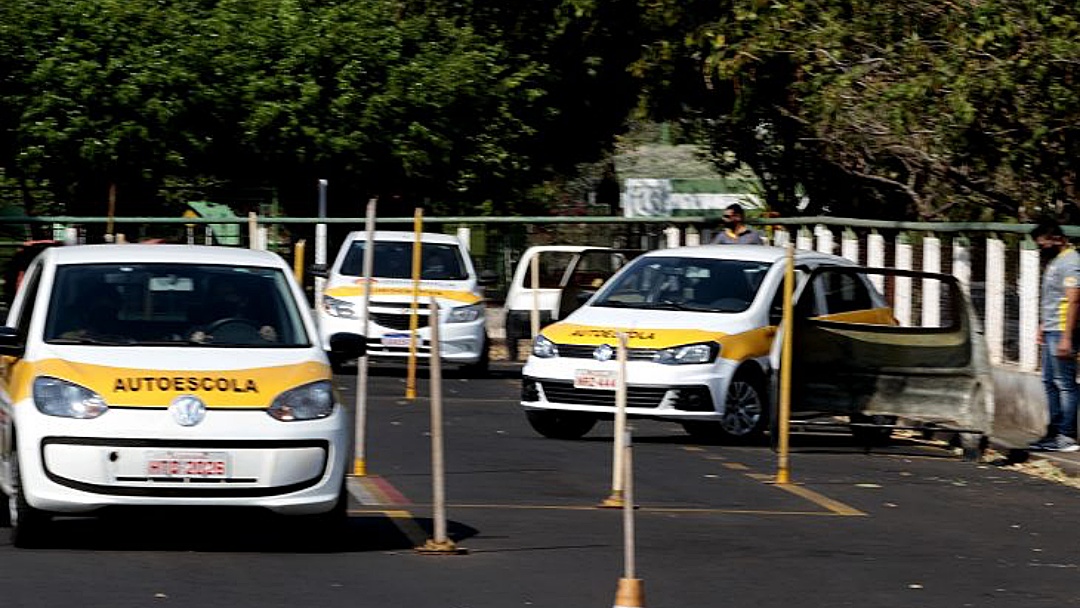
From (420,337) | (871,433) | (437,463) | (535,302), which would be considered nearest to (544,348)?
(871,433)

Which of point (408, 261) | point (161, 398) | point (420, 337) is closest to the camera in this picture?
Result: point (161, 398)

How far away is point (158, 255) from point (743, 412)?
25.6 ft

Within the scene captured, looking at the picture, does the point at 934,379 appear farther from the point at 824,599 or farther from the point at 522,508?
Answer: the point at 824,599

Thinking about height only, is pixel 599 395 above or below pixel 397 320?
below

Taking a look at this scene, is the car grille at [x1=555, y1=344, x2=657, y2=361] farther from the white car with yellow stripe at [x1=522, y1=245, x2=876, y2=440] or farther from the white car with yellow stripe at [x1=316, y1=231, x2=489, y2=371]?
the white car with yellow stripe at [x1=316, y1=231, x2=489, y2=371]

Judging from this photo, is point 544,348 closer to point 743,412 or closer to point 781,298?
point 743,412

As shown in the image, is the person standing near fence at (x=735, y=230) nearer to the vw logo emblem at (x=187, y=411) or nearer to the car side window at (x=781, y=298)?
the car side window at (x=781, y=298)

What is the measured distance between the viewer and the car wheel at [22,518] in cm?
1168

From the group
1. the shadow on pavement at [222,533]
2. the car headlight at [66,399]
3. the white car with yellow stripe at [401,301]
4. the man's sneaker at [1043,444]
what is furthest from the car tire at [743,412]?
the car headlight at [66,399]

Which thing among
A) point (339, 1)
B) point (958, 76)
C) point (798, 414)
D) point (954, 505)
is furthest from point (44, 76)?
point (954, 505)

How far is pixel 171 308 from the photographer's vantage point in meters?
12.6

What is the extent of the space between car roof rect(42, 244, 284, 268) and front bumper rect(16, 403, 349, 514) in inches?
54.1

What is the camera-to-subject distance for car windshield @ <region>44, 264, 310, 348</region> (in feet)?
40.7

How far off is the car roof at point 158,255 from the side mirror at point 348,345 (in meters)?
0.51
